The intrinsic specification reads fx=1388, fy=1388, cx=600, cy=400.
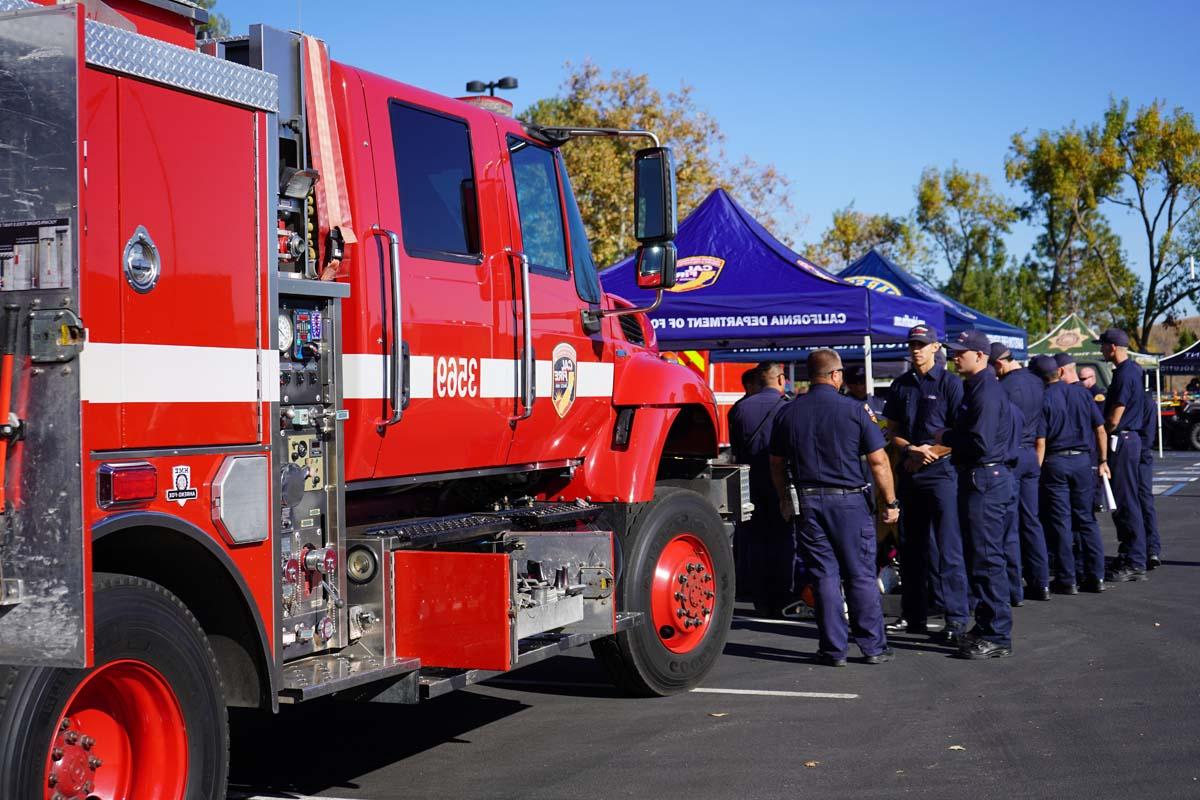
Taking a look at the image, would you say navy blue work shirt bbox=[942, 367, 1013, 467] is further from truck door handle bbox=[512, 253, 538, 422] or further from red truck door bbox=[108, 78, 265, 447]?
red truck door bbox=[108, 78, 265, 447]

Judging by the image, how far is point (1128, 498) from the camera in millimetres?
12281

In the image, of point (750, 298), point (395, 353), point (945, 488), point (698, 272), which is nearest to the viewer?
point (395, 353)

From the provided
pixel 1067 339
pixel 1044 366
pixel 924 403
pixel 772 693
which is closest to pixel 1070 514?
pixel 1044 366

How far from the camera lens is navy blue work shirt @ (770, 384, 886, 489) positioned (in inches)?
330

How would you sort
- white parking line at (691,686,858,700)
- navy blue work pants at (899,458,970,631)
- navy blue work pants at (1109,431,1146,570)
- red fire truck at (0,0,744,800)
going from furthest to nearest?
navy blue work pants at (1109,431,1146,570) < navy blue work pants at (899,458,970,631) < white parking line at (691,686,858,700) < red fire truck at (0,0,744,800)

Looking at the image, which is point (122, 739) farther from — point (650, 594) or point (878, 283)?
point (878, 283)

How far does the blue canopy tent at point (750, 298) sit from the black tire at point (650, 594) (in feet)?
18.8

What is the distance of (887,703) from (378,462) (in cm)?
335

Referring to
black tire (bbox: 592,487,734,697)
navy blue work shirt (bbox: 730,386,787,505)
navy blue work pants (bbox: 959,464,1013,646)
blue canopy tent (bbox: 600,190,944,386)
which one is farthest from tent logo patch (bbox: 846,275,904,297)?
black tire (bbox: 592,487,734,697)

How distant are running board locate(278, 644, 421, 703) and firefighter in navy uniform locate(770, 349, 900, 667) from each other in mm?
3704

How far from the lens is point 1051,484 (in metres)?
11.5

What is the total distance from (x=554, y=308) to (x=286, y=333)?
1.98 metres

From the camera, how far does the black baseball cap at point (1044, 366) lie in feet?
38.1

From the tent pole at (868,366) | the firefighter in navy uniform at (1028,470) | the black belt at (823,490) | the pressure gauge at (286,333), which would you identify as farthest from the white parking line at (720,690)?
the tent pole at (868,366)
